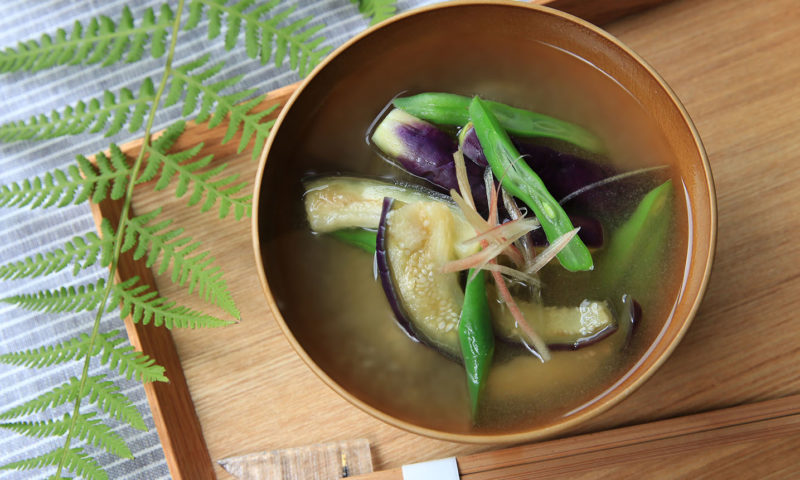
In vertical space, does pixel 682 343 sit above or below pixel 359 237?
below

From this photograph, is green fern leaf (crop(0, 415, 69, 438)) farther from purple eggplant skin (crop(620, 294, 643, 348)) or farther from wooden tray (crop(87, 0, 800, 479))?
purple eggplant skin (crop(620, 294, 643, 348))

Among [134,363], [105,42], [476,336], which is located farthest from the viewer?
[105,42]

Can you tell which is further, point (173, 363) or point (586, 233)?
point (173, 363)

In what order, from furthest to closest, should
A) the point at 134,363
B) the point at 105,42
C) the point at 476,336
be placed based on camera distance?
the point at 105,42 → the point at 134,363 → the point at 476,336

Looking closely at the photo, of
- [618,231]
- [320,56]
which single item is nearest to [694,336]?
[618,231]

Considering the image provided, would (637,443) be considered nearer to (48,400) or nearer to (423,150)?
(423,150)

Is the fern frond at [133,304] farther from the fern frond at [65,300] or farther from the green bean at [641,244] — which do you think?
the green bean at [641,244]

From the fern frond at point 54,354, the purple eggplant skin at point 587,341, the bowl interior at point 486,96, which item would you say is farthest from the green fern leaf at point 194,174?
the purple eggplant skin at point 587,341

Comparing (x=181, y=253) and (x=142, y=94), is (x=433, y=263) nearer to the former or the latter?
(x=181, y=253)

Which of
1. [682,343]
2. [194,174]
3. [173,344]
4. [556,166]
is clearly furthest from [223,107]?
[682,343]
